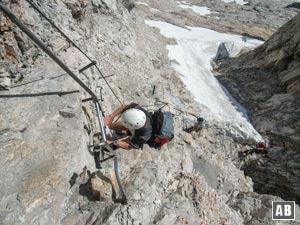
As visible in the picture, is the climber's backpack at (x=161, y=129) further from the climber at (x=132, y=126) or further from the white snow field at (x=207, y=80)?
the white snow field at (x=207, y=80)

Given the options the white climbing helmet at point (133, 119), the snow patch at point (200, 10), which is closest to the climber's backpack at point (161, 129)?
the white climbing helmet at point (133, 119)

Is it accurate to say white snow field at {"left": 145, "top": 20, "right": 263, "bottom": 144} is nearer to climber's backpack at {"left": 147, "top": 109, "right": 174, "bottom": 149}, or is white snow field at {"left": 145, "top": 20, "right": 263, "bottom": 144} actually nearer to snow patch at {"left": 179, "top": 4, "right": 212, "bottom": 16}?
climber's backpack at {"left": 147, "top": 109, "right": 174, "bottom": 149}

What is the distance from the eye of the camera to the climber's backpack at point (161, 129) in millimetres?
7867

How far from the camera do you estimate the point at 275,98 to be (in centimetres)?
1991

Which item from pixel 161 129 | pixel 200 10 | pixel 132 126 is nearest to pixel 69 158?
pixel 132 126

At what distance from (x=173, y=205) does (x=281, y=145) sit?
1208 cm

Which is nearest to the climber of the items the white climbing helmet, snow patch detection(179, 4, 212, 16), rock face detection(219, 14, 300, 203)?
the white climbing helmet

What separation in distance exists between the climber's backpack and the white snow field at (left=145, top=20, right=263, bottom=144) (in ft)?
31.2

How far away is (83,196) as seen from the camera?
610cm

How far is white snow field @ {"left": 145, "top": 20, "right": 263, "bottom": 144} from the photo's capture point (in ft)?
57.0

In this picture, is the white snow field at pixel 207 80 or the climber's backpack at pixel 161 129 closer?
the climber's backpack at pixel 161 129

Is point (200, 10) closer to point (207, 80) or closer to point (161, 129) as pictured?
point (207, 80)

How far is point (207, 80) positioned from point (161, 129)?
15.7 meters

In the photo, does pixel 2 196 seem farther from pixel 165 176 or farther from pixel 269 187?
pixel 269 187
